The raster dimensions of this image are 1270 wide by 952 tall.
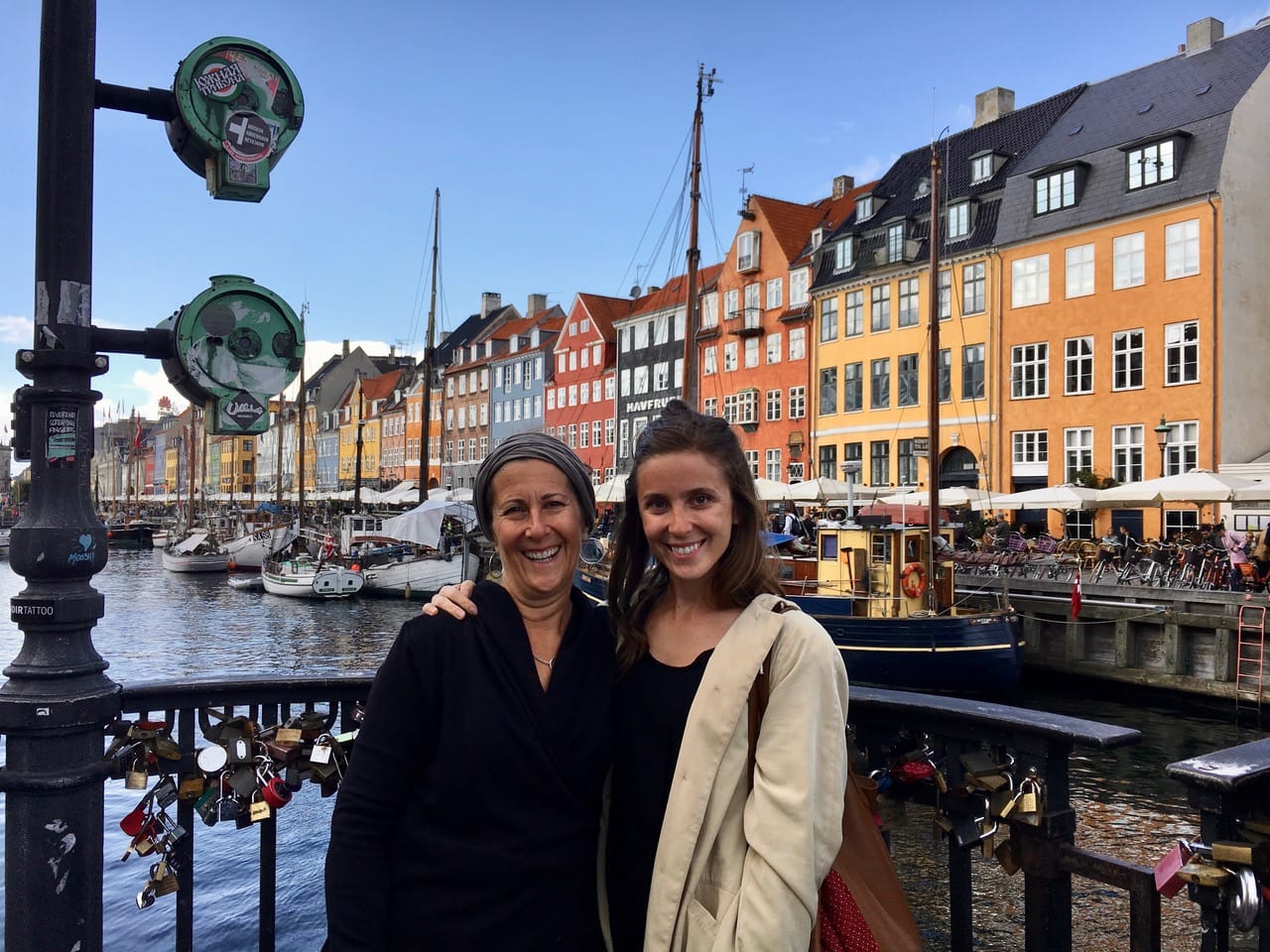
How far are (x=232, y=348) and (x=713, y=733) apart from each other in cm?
173

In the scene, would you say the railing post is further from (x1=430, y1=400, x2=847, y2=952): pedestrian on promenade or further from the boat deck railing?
(x1=430, y1=400, x2=847, y2=952): pedestrian on promenade

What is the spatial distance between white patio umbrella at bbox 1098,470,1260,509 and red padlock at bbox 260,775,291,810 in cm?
1950

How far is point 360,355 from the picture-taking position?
93375 mm

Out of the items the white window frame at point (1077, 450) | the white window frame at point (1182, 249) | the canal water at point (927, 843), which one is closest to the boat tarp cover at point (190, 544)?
the canal water at point (927, 843)

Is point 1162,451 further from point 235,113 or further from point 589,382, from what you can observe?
point 589,382

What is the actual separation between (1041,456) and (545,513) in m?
29.6

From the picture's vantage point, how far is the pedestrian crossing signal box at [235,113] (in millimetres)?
2805

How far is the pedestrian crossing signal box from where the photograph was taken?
2.80m

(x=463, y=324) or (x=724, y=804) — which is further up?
(x=463, y=324)

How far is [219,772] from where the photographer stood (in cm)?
292

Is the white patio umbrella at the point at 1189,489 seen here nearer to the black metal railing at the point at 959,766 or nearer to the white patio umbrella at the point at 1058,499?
the white patio umbrella at the point at 1058,499

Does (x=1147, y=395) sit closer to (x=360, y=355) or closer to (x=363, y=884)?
(x=363, y=884)

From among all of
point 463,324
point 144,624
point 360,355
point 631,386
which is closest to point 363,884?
point 144,624

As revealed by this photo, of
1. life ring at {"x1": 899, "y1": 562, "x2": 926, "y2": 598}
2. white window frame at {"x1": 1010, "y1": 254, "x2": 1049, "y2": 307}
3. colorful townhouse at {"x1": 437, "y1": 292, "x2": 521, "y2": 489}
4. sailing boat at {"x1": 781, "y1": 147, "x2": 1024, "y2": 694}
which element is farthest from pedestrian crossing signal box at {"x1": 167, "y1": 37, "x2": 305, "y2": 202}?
colorful townhouse at {"x1": 437, "y1": 292, "x2": 521, "y2": 489}
